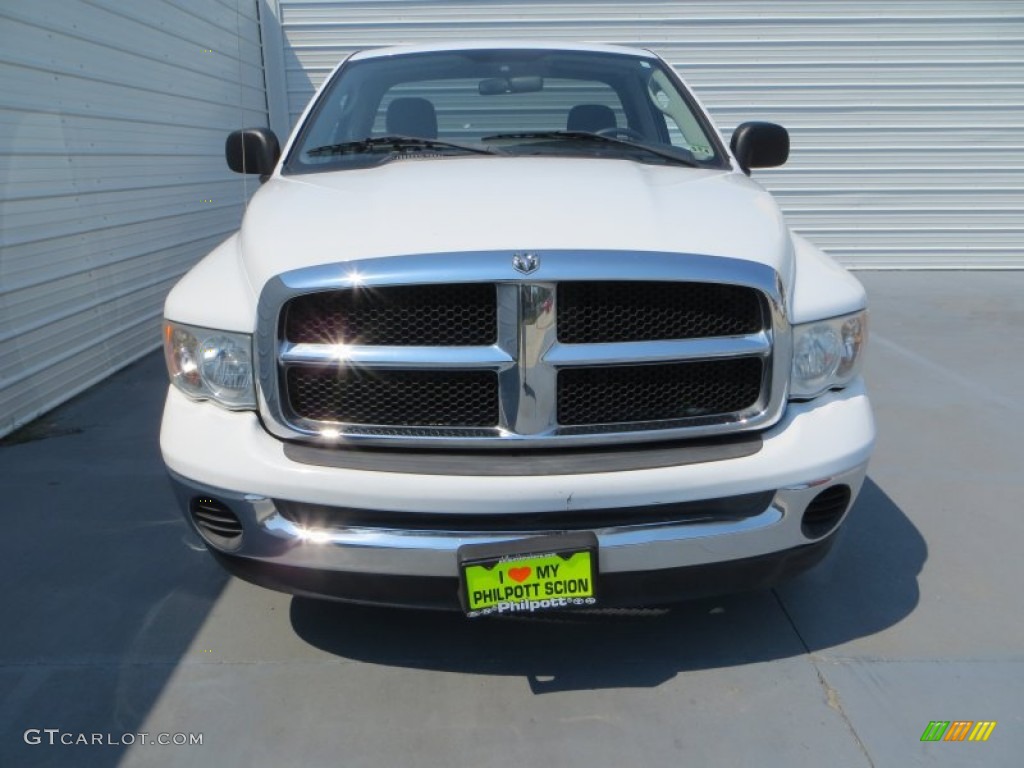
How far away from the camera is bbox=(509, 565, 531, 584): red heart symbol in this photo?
2036mm

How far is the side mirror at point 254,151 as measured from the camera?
3490mm

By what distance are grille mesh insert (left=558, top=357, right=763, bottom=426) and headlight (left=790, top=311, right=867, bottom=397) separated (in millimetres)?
138

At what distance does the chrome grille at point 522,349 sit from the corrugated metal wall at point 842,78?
6866 millimetres

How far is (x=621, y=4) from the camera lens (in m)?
8.09

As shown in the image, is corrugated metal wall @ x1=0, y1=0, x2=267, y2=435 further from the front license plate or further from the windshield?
the front license plate

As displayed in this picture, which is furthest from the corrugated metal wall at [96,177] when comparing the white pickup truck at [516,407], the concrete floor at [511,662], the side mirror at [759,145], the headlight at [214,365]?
the side mirror at [759,145]

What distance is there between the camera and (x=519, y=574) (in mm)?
2043

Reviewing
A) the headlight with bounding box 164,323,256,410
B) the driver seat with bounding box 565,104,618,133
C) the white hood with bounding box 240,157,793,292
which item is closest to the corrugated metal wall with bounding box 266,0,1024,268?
the driver seat with bounding box 565,104,618,133

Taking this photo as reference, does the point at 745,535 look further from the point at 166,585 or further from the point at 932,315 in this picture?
the point at 932,315

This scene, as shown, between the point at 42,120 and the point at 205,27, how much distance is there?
2.91 m

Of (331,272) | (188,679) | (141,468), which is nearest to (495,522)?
(331,272)

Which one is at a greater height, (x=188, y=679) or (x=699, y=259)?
(x=699, y=259)

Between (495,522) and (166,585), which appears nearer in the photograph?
(495,522)

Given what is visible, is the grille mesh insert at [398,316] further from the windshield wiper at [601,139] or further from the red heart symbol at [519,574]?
the windshield wiper at [601,139]
